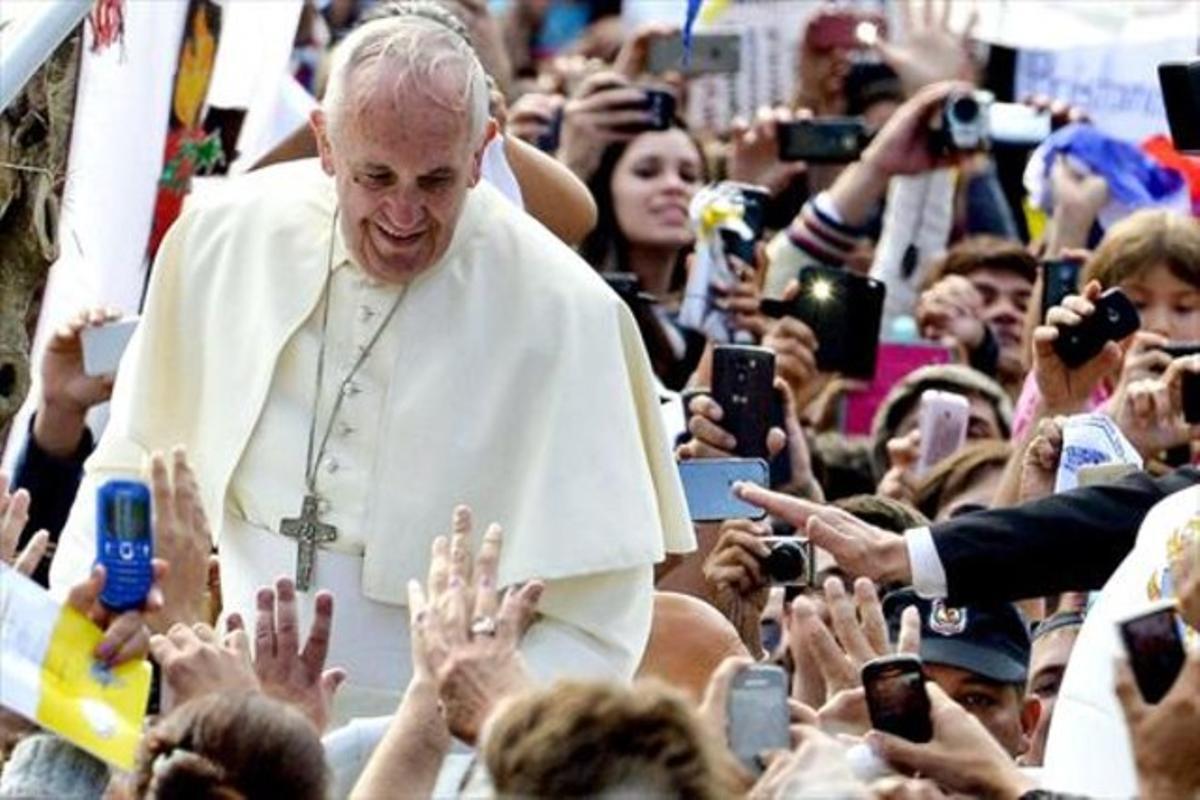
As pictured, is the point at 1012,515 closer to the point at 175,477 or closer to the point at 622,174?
the point at 175,477

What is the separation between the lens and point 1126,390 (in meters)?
9.20

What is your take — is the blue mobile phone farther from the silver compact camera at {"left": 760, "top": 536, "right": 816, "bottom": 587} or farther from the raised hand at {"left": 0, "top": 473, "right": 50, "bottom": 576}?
the silver compact camera at {"left": 760, "top": 536, "right": 816, "bottom": 587}

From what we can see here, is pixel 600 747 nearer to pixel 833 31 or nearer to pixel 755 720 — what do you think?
pixel 755 720

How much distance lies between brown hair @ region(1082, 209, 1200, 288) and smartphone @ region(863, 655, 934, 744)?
→ 395cm

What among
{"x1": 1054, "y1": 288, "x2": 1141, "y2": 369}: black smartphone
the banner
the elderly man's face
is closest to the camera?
the elderly man's face

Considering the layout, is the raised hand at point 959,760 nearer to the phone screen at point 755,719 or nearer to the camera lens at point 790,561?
the phone screen at point 755,719

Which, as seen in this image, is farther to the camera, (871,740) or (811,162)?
(811,162)

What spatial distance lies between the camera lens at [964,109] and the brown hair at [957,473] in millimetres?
2001

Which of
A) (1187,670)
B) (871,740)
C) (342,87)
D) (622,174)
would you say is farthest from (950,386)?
(1187,670)

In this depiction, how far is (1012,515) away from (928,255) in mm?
4732

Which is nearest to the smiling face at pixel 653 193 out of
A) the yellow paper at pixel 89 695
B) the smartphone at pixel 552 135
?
the smartphone at pixel 552 135

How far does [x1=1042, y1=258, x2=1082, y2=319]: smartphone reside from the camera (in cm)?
1011

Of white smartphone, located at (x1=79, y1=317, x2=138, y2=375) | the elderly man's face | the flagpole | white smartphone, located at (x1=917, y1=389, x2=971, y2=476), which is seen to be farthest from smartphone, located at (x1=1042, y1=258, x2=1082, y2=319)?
the flagpole

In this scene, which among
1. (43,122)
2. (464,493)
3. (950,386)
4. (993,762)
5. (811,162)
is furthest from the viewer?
(811,162)
